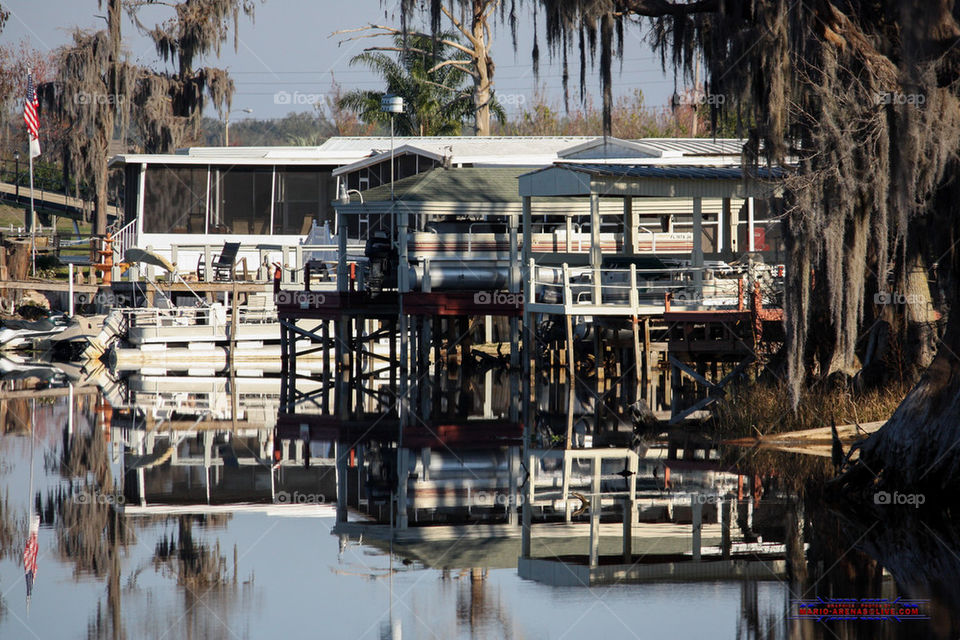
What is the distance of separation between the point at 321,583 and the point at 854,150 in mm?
7608

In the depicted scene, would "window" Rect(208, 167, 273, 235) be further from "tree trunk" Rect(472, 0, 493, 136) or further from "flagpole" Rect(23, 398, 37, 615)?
"flagpole" Rect(23, 398, 37, 615)

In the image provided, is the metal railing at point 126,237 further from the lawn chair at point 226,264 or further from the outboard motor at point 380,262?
the outboard motor at point 380,262

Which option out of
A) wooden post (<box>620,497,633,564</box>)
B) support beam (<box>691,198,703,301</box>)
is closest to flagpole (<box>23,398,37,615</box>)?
wooden post (<box>620,497,633,564</box>)

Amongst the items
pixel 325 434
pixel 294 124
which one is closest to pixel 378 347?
pixel 325 434

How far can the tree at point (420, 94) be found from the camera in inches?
1914

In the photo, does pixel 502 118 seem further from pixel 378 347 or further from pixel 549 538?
pixel 549 538

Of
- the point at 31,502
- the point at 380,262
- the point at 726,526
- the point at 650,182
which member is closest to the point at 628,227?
the point at 650,182

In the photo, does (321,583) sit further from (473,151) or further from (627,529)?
(473,151)

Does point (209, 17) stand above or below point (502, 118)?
above

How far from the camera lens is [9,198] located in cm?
5241

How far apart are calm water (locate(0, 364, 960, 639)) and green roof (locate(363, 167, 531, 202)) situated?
12911mm

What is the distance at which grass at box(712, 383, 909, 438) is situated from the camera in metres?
15.9

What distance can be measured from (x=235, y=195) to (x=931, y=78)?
30.6 m

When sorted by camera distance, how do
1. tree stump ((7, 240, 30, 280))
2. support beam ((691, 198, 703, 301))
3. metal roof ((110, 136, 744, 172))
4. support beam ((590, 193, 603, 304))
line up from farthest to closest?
1. tree stump ((7, 240, 30, 280))
2. metal roof ((110, 136, 744, 172))
3. support beam ((590, 193, 603, 304))
4. support beam ((691, 198, 703, 301))
